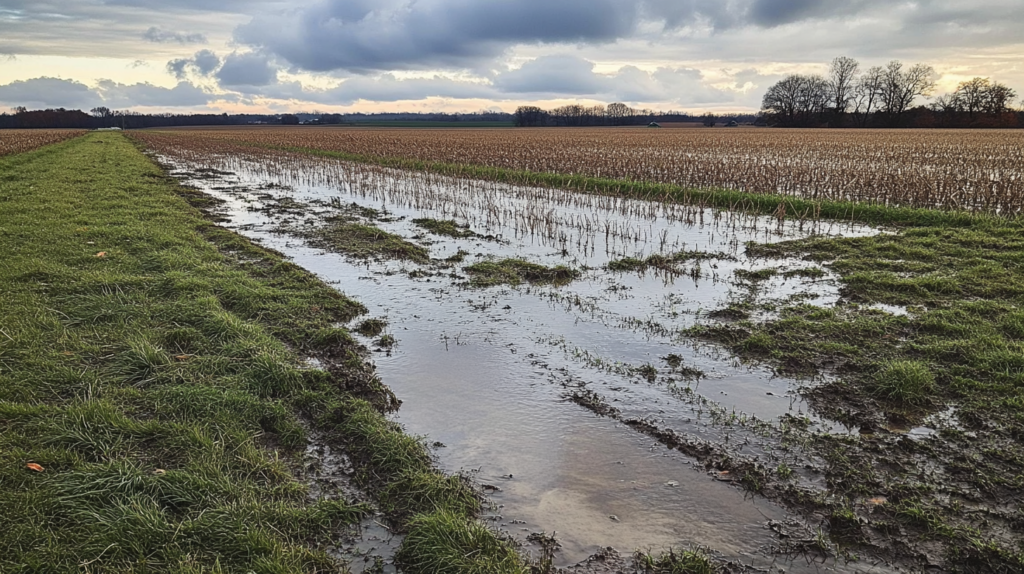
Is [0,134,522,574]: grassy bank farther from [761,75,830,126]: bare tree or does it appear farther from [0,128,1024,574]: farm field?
[761,75,830,126]: bare tree

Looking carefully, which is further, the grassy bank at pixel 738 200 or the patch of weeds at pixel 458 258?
the grassy bank at pixel 738 200

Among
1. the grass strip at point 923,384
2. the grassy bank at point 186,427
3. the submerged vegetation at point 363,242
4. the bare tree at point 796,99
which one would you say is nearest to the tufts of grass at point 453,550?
the grassy bank at point 186,427

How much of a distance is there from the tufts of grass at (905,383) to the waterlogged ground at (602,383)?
2.38ft

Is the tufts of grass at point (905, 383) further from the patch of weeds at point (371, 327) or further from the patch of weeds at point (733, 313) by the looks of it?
the patch of weeds at point (371, 327)

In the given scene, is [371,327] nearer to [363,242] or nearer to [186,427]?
[186,427]

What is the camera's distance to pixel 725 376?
6152mm

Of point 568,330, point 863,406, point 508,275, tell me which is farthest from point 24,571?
point 508,275

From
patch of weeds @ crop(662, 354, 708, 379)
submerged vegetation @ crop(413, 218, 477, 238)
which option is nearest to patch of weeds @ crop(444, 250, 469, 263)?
submerged vegetation @ crop(413, 218, 477, 238)

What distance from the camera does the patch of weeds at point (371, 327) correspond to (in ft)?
24.4

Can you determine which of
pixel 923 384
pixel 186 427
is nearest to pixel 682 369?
pixel 923 384

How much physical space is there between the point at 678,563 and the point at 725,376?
3003mm

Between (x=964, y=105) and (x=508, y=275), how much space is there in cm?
10332

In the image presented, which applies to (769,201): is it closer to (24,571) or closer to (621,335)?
(621,335)

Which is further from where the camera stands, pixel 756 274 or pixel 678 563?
pixel 756 274
